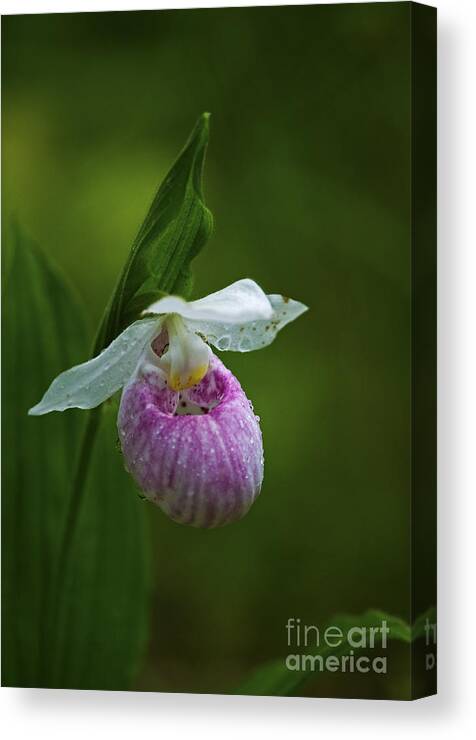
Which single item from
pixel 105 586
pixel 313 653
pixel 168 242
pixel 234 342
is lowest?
pixel 313 653

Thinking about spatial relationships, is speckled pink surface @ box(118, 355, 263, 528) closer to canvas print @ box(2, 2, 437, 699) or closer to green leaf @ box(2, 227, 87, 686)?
canvas print @ box(2, 2, 437, 699)

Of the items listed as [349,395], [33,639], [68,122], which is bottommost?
[33,639]

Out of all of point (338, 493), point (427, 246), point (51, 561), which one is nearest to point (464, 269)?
point (427, 246)

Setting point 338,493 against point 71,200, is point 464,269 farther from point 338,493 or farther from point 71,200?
point 71,200

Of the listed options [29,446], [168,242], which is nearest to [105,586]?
[29,446]

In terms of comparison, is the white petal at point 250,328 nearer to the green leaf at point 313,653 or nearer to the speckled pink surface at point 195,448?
the speckled pink surface at point 195,448

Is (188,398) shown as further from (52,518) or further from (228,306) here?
(52,518)

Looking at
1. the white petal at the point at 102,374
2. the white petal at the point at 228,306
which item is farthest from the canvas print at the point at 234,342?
the white petal at the point at 228,306
